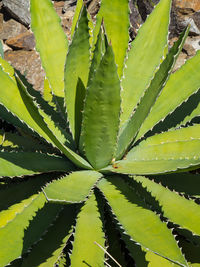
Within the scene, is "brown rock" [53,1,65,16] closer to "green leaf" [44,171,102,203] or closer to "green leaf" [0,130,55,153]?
"green leaf" [0,130,55,153]

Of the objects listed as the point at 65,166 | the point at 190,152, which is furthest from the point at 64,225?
the point at 190,152

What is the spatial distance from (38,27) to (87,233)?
36.5 inches

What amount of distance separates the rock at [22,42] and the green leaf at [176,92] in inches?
64.6

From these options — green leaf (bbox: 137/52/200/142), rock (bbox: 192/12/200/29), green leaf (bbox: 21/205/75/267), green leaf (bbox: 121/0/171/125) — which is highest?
rock (bbox: 192/12/200/29)

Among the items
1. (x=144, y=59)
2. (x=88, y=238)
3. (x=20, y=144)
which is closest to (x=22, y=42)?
(x=20, y=144)

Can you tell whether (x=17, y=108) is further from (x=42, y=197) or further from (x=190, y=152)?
(x=190, y=152)

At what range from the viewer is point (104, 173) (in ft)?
5.10

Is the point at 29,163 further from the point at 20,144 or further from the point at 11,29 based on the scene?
the point at 11,29

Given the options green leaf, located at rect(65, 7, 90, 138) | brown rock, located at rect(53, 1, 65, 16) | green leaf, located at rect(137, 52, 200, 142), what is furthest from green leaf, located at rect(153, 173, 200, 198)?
brown rock, located at rect(53, 1, 65, 16)

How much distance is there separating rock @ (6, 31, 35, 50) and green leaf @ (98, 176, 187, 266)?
187 cm

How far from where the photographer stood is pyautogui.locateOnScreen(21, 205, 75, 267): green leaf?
4.57 ft

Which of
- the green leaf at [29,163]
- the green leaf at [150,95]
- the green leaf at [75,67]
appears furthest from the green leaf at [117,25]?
the green leaf at [29,163]

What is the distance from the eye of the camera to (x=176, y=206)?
1.41m

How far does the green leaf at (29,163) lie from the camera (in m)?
1.37
